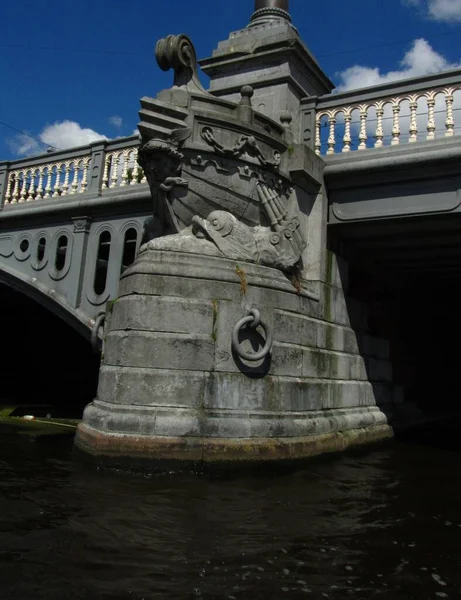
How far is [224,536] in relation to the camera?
3744 mm

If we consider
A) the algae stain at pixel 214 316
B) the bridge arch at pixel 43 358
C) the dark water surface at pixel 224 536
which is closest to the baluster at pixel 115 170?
the algae stain at pixel 214 316

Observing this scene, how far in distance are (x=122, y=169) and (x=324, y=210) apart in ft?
15.9

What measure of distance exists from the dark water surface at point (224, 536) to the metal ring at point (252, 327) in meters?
1.41

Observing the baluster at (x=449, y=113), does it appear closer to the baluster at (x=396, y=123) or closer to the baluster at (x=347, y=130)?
the baluster at (x=396, y=123)

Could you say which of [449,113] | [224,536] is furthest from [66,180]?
[224,536]

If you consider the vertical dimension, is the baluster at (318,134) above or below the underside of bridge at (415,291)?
above

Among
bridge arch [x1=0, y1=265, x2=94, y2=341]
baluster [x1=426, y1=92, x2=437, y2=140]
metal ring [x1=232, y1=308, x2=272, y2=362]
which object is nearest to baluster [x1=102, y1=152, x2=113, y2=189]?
bridge arch [x1=0, y1=265, x2=94, y2=341]

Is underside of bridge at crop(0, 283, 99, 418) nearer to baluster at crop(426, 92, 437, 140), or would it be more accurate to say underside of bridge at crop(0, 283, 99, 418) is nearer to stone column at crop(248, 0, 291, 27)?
stone column at crop(248, 0, 291, 27)

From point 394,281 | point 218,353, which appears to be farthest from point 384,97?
point 218,353

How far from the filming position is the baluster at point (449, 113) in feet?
25.7

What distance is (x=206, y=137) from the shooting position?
7004mm

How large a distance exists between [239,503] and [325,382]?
3.35 m

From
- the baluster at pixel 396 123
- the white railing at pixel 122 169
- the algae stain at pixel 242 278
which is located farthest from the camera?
the white railing at pixel 122 169

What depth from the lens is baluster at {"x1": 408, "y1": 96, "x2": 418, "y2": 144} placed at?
809 centimetres
